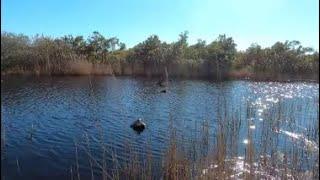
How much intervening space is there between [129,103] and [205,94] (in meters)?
5.84

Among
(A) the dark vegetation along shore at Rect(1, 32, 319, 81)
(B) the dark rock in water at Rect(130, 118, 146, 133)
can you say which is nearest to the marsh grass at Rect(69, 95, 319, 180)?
(B) the dark rock in water at Rect(130, 118, 146, 133)

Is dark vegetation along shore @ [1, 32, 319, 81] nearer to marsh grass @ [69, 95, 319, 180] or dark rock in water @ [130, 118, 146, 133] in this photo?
dark rock in water @ [130, 118, 146, 133]

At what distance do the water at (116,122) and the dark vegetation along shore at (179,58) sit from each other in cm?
846

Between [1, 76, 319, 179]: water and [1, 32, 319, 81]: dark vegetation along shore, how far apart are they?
846 cm

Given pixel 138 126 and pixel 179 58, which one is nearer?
pixel 138 126

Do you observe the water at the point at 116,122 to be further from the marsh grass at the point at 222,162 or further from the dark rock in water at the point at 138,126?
the dark rock in water at the point at 138,126

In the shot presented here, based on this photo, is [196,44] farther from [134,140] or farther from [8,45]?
[134,140]

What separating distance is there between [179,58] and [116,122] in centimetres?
2474

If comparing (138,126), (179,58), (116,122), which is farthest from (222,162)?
(179,58)

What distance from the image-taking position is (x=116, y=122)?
47.1 ft

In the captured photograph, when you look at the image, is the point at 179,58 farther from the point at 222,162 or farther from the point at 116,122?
the point at 222,162

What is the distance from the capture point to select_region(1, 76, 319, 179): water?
8852mm

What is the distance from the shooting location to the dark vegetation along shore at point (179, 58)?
→ 34562mm

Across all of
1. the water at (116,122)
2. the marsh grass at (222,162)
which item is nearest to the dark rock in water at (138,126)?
the water at (116,122)
